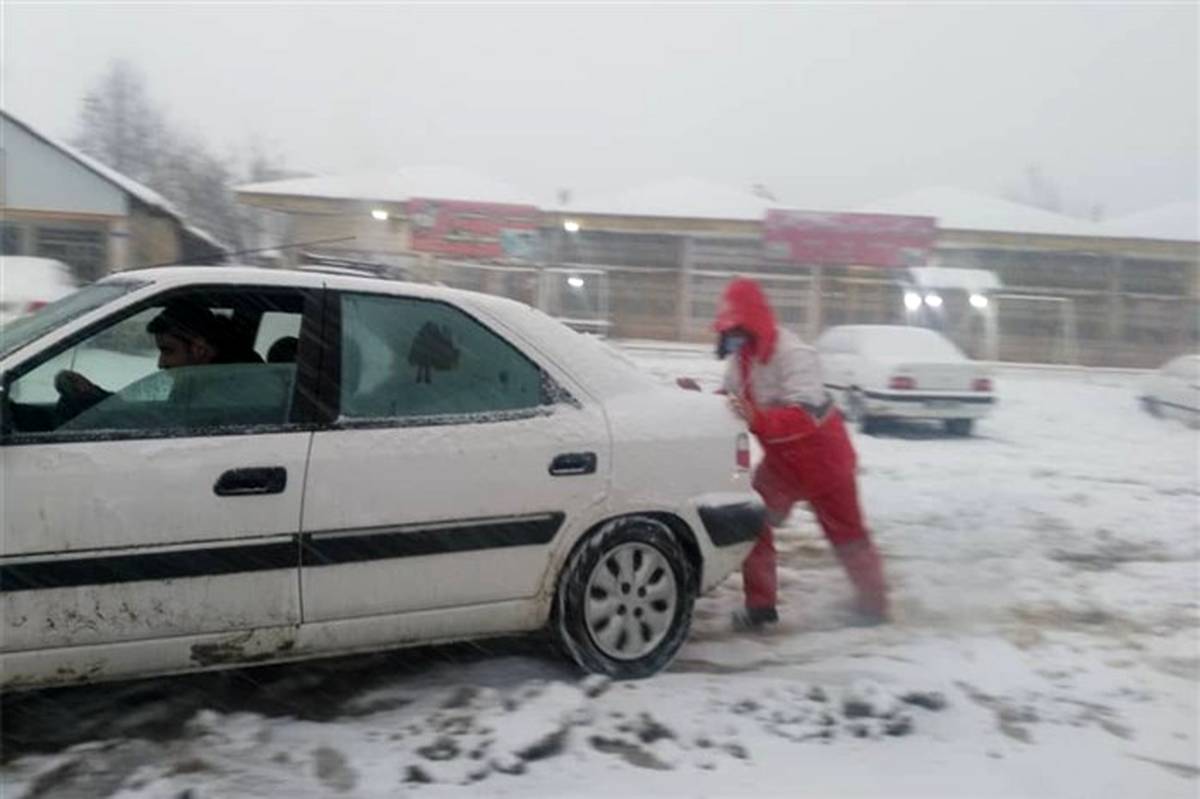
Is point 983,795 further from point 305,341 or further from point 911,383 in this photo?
point 911,383

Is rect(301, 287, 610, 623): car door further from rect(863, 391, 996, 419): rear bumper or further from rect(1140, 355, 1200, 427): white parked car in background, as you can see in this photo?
rect(1140, 355, 1200, 427): white parked car in background

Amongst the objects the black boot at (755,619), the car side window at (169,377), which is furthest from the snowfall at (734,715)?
the car side window at (169,377)

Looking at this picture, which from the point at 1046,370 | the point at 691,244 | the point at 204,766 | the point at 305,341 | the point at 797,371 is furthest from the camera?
the point at 691,244

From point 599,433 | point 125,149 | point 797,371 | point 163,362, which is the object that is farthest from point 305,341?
point 125,149

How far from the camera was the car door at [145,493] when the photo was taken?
10.4 ft

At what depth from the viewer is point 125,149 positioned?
132 ft

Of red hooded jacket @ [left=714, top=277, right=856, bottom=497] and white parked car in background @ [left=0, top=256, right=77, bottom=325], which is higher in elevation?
white parked car in background @ [left=0, top=256, right=77, bottom=325]

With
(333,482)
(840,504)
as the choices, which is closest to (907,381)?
(840,504)

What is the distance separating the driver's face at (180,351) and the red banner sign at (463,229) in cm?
2346

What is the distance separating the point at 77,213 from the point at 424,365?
21.8 meters

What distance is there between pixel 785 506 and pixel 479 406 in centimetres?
203

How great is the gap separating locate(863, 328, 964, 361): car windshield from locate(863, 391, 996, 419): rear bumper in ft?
1.90

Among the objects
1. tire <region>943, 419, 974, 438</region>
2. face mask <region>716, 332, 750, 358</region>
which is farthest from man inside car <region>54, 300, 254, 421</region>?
tire <region>943, 419, 974, 438</region>

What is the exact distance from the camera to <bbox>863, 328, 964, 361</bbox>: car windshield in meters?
13.0
